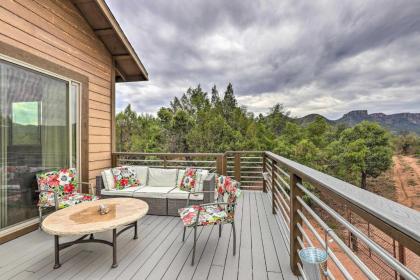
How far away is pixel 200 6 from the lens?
5.59m

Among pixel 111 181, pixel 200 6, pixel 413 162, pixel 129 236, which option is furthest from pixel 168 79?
pixel 413 162

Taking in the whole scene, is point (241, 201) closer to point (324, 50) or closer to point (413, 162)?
point (324, 50)

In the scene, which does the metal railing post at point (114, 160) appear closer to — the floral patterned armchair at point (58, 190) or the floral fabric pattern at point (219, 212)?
the floral patterned armchair at point (58, 190)

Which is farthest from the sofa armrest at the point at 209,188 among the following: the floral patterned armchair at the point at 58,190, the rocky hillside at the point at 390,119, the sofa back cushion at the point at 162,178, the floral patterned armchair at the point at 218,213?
the rocky hillside at the point at 390,119

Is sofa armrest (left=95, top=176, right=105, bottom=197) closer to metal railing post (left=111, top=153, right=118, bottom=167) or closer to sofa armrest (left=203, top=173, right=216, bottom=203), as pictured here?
metal railing post (left=111, top=153, right=118, bottom=167)

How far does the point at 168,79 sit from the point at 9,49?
11.6 m

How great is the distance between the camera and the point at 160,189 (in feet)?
12.8

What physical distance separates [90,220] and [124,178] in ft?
6.11

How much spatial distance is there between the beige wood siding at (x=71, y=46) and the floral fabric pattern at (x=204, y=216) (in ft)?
8.07

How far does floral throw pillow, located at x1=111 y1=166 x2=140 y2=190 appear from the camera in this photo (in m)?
3.96

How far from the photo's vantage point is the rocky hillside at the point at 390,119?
18719 millimetres

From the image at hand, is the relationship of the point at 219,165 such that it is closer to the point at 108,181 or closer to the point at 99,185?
the point at 108,181

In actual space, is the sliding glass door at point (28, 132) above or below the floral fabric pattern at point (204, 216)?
above

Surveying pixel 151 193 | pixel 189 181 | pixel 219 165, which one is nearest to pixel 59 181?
pixel 151 193
